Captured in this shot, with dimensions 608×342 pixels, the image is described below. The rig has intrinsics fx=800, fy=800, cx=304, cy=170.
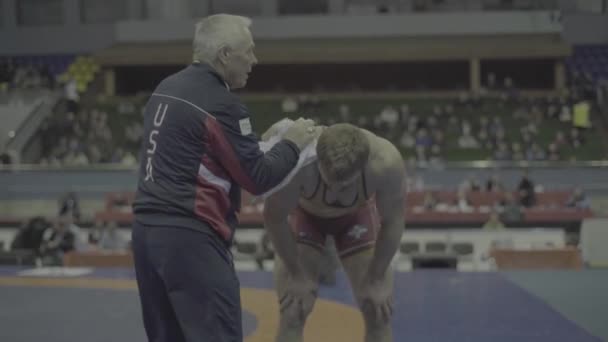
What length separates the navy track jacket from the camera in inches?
106

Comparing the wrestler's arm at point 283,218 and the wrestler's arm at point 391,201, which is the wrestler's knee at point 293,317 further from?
the wrestler's arm at point 391,201

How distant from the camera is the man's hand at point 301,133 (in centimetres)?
306

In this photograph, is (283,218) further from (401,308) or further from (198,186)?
(401,308)

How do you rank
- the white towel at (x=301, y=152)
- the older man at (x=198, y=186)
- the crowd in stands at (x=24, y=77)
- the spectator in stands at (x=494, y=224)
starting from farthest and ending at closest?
the crowd in stands at (x=24, y=77) < the spectator in stands at (x=494, y=224) < the white towel at (x=301, y=152) < the older man at (x=198, y=186)

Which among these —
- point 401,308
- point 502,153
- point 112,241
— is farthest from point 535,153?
point 401,308

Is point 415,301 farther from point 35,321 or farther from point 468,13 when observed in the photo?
point 468,13

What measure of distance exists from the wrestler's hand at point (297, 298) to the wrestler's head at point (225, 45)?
1469mm

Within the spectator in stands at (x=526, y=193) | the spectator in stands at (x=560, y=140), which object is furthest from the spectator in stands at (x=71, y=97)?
the spectator in stands at (x=526, y=193)

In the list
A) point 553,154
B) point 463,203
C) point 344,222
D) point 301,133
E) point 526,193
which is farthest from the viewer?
point 553,154

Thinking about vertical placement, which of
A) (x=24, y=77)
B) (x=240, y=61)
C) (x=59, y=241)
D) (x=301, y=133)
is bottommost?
(x=59, y=241)

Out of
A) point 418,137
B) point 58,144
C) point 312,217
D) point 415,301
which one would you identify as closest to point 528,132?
point 418,137

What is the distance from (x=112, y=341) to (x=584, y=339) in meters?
3.33

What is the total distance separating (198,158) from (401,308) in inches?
181

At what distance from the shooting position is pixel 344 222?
13.7 ft
